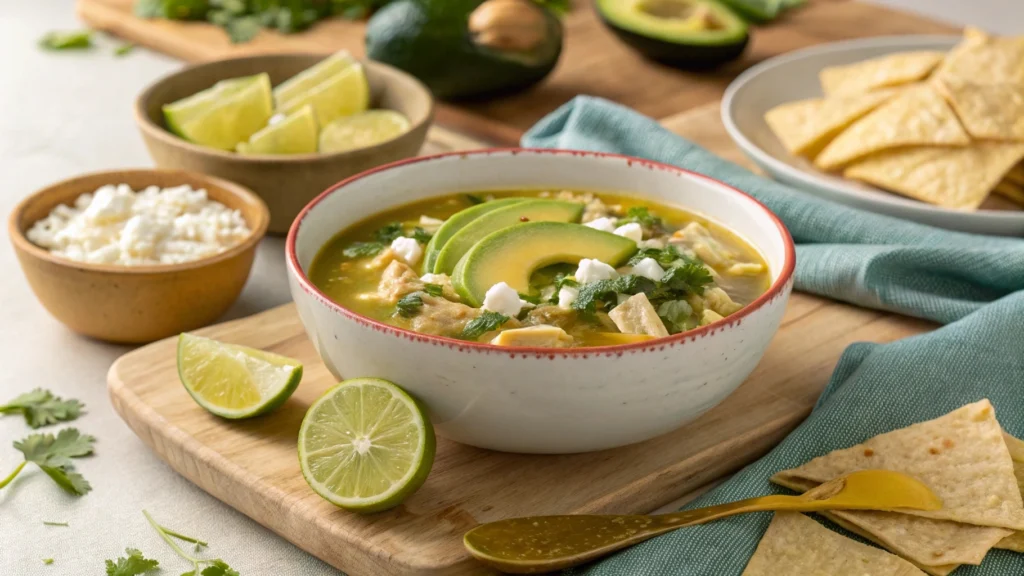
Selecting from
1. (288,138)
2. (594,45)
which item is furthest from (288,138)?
(594,45)

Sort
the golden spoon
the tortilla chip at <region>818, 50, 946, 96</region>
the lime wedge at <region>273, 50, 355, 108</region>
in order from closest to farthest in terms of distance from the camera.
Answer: the golden spoon < the tortilla chip at <region>818, 50, 946, 96</region> < the lime wedge at <region>273, 50, 355, 108</region>

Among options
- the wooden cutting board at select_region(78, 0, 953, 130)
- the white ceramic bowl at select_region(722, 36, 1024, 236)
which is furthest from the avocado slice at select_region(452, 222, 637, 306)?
the wooden cutting board at select_region(78, 0, 953, 130)

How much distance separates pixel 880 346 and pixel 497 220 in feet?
3.26

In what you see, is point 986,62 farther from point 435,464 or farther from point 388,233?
point 435,464

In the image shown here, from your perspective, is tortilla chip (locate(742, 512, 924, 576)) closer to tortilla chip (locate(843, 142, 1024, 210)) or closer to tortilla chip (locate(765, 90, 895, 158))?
tortilla chip (locate(843, 142, 1024, 210))

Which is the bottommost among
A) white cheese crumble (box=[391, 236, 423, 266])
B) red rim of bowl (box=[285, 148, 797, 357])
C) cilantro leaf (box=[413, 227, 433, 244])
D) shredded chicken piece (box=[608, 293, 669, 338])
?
cilantro leaf (box=[413, 227, 433, 244])

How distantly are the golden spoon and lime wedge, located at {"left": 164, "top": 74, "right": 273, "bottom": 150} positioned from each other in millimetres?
2046

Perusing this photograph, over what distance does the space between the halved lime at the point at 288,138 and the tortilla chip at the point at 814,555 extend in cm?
207

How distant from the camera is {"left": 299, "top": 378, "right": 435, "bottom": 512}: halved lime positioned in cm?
221

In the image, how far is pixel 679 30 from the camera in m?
4.90

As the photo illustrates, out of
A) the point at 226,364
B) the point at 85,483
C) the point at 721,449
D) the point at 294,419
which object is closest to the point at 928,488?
the point at 721,449

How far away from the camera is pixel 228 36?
5.27 meters

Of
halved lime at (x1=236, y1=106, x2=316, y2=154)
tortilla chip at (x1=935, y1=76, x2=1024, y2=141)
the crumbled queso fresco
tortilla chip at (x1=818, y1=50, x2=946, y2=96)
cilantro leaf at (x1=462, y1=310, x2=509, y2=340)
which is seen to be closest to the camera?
cilantro leaf at (x1=462, y1=310, x2=509, y2=340)

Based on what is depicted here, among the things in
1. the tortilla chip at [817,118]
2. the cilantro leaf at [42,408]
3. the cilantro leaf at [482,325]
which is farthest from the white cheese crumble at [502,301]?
the tortilla chip at [817,118]
